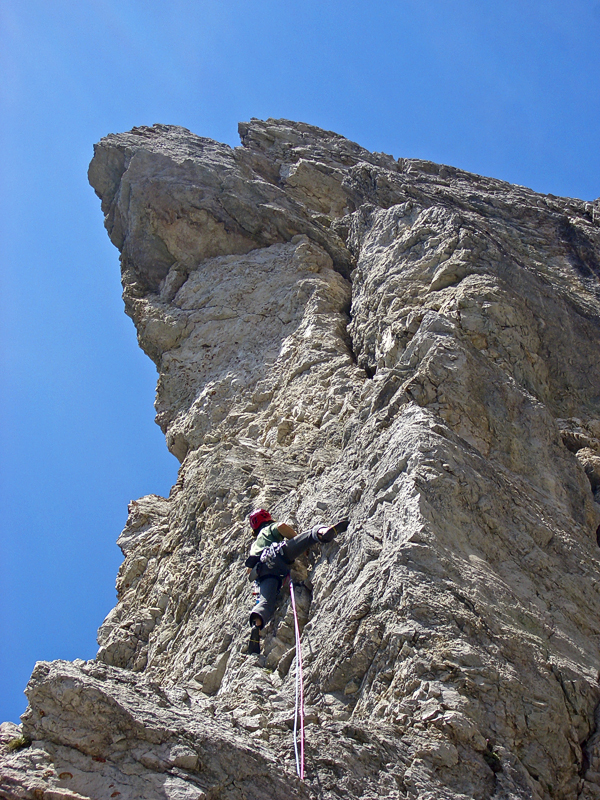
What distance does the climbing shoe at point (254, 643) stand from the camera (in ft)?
26.5

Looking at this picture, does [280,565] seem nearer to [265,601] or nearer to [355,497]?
[265,601]

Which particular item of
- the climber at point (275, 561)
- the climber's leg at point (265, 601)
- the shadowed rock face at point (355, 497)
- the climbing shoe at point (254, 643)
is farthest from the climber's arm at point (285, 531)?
the climbing shoe at point (254, 643)

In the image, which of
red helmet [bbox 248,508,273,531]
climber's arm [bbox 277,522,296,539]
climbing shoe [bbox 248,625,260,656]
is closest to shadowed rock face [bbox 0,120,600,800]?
climbing shoe [bbox 248,625,260,656]

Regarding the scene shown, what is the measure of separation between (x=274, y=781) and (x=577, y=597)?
4.16 meters

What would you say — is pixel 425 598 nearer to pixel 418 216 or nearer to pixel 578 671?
pixel 578 671

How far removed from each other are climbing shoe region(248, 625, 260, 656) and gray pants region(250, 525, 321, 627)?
10.2 inches

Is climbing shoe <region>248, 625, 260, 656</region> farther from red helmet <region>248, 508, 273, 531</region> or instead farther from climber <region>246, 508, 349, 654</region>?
red helmet <region>248, 508, 273, 531</region>

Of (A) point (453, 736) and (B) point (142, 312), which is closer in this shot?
(A) point (453, 736)

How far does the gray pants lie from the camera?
845 cm

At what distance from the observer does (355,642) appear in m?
6.84

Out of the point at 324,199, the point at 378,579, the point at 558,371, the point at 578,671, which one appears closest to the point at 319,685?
the point at 378,579

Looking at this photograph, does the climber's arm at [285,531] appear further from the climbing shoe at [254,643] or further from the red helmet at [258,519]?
the climbing shoe at [254,643]

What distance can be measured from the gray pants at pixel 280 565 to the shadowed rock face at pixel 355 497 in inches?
8.0

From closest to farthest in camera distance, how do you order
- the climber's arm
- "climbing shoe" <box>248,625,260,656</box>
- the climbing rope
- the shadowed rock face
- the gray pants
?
the climbing rope < the shadowed rock face < "climbing shoe" <box>248,625,260,656</box> < the gray pants < the climber's arm
